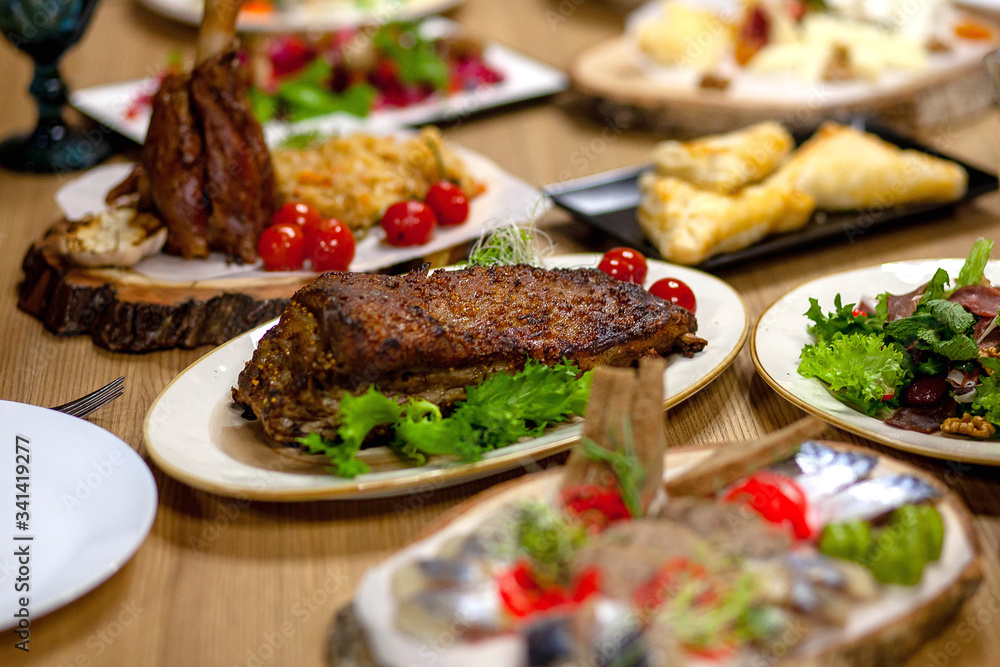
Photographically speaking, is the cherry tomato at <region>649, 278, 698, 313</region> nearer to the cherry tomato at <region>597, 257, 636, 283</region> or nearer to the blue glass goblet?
the cherry tomato at <region>597, 257, 636, 283</region>

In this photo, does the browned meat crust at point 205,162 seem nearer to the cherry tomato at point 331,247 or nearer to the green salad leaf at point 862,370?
the cherry tomato at point 331,247

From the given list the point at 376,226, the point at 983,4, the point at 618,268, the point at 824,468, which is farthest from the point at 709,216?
the point at 983,4

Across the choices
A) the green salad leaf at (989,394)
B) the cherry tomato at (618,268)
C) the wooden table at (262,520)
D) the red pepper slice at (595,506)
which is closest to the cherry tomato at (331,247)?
the wooden table at (262,520)

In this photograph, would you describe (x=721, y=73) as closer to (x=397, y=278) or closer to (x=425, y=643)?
(x=397, y=278)

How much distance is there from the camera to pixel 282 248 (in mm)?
3932

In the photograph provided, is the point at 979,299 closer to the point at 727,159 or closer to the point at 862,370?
the point at 862,370

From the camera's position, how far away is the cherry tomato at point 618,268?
11.8 feet

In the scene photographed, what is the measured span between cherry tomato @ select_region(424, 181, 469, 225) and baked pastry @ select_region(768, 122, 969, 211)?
1.51m

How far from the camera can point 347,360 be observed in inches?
105

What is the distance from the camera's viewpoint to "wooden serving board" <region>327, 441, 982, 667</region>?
6.21ft

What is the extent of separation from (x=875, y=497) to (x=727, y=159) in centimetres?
245

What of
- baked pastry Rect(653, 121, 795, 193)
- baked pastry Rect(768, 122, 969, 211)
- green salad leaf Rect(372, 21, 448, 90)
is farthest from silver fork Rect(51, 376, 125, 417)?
green salad leaf Rect(372, 21, 448, 90)

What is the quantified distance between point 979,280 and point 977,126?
3161mm

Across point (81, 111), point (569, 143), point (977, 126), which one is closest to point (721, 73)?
point (569, 143)
